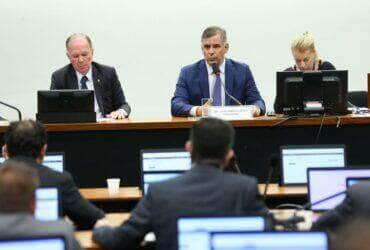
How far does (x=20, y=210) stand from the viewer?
2.99 m

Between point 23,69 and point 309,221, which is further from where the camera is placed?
point 23,69

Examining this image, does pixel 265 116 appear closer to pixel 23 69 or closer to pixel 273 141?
pixel 273 141

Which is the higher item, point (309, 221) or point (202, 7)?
point (202, 7)

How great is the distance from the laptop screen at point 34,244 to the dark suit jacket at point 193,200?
614 millimetres

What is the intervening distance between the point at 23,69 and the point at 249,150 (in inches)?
138

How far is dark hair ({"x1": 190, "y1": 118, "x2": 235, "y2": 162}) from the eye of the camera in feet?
11.4

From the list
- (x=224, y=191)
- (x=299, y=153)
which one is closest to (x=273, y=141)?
(x=299, y=153)

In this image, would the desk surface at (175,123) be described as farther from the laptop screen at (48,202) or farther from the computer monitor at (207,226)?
the computer monitor at (207,226)

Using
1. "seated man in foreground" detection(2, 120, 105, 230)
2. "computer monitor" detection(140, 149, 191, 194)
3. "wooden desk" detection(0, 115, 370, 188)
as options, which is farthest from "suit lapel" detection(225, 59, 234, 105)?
"seated man in foreground" detection(2, 120, 105, 230)

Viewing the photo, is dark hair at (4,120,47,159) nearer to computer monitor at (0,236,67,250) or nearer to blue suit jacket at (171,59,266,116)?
computer monitor at (0,236,67,250)

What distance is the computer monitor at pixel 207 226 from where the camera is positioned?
10.2ft

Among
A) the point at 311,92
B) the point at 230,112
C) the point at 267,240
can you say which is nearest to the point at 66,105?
the point at 230,112

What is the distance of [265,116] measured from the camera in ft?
21.0

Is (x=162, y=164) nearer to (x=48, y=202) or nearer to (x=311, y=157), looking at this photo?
(x=311, y=157)
